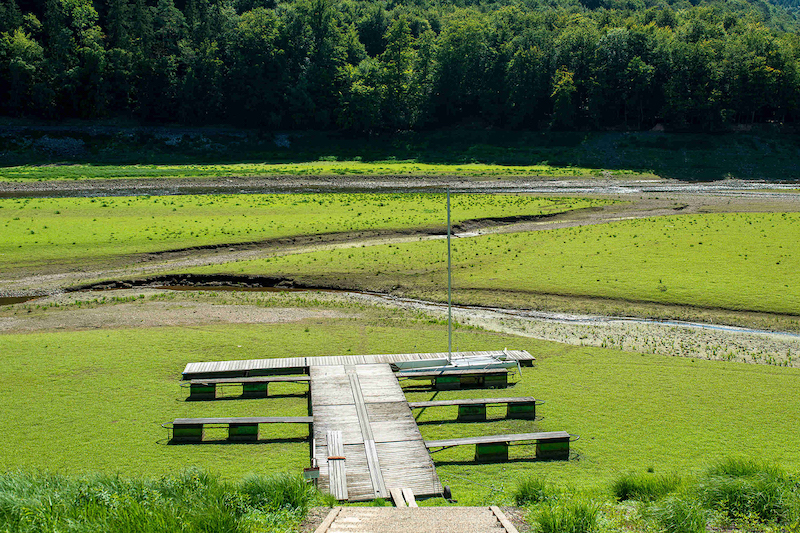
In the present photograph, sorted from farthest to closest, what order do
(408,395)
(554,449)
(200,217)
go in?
(200,217), (408,395), (554,449)

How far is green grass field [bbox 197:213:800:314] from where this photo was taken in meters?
29.3

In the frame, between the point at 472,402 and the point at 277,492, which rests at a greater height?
the point at 277,492

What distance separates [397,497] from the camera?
11.8 m

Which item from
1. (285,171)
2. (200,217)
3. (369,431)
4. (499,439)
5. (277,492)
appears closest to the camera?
(277,492)

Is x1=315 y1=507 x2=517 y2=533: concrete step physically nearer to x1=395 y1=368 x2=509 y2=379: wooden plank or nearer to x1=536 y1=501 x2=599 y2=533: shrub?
x1=536 y1=501 x2=599 y2=533: shrub

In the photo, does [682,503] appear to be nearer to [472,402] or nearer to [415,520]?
[415,520]

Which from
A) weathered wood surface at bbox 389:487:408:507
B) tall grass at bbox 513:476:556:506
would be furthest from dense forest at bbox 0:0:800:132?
tall grass at bbox 513:476:556:506

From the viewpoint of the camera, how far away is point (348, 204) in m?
52.1

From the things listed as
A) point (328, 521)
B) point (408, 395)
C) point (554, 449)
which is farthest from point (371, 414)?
point (328, 521)

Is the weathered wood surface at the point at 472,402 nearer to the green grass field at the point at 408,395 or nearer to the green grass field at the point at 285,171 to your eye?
the green grass field at the point at 408,395

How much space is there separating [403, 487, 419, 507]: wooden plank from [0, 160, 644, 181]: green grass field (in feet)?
205

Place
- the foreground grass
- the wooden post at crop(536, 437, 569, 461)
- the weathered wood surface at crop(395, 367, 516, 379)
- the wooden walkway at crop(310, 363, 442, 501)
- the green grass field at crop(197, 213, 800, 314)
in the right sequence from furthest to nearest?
1. the green grass field at crop(197, 213, 800, 314)
2. the weathered wood surface at crop(395, 367, 516, 379)
3. the wooden post at crop(536, 437, 569, 461)
4. the wooden walkway at crop(310, 363, 442, 501)
5. the foreground grass

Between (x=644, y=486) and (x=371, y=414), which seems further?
(x=371, y=414)

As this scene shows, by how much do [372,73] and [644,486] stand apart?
94550mm
